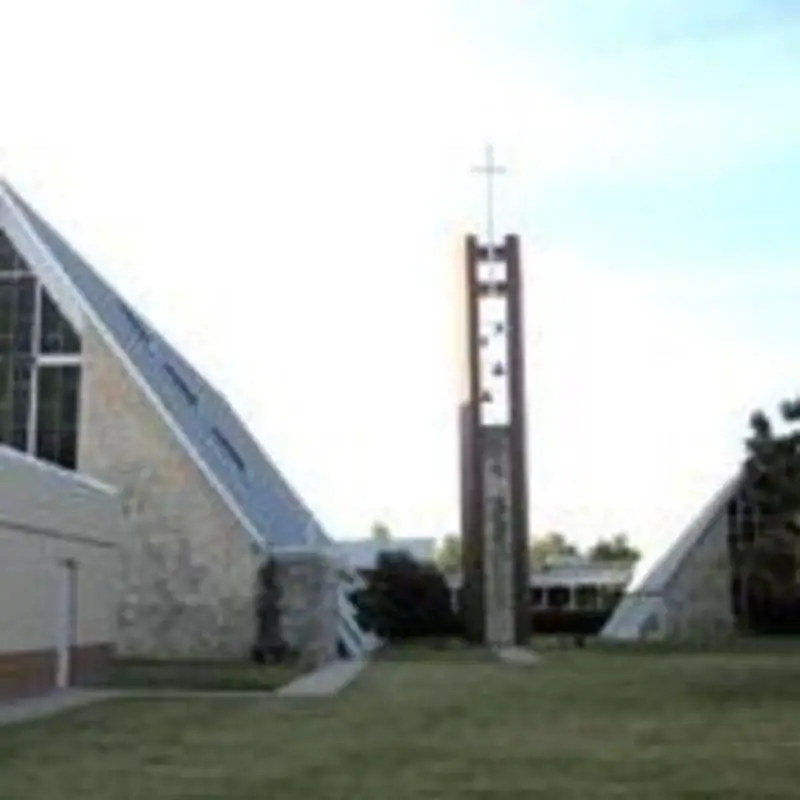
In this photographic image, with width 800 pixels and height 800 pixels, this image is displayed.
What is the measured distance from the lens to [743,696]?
23188mm

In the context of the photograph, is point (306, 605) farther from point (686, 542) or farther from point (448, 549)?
point (448, 549)

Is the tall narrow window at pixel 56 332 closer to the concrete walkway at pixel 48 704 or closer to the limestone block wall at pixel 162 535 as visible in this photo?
the limestone block wall at pixel 162 535

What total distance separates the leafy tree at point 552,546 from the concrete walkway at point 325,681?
61589mm

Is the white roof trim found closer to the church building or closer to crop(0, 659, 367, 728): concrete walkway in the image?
crop(0, 659, 367, 728): concrete walkway

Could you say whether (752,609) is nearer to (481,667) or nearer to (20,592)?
(481,667)

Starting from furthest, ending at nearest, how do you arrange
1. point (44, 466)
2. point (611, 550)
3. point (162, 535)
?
point (611, 550), point (162, 535), point (44, 466)

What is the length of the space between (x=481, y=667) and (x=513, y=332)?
1837 centimetres

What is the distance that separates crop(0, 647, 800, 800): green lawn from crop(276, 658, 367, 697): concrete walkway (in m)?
0.64

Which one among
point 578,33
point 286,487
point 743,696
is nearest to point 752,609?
point 286,487

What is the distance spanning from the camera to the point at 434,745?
1612 centimetres

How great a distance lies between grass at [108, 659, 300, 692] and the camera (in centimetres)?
2688

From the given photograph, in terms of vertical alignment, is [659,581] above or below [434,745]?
above

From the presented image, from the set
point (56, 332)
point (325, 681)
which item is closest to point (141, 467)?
point (56, 332)

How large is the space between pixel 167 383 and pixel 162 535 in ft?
20.5
